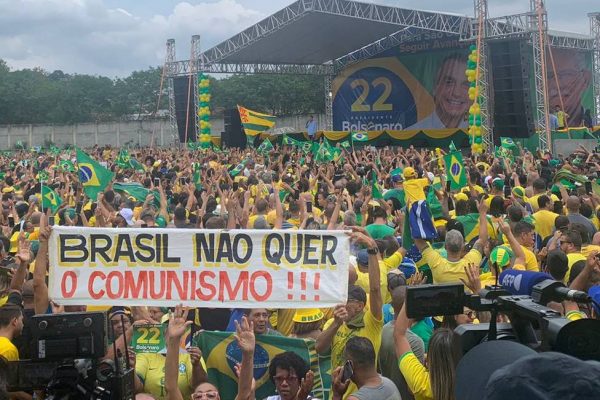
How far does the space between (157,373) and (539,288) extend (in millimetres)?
2875

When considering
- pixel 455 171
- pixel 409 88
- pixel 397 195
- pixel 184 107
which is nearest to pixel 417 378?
pixel 397 195

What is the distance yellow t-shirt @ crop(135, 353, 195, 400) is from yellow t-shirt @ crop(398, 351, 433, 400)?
51.5 inches

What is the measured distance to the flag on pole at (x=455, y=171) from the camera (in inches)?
469

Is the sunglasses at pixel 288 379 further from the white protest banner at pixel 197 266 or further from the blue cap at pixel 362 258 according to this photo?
the blue cap at pixel 362 258

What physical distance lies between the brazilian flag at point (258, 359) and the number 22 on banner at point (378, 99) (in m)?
34.5

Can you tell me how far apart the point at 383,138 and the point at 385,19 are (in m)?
4.96

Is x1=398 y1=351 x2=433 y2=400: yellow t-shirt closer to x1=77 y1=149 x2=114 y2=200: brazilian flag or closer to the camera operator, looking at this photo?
the camera operator

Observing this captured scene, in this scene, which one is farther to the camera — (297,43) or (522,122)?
(297,43)

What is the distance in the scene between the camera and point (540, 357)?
1.25 metres

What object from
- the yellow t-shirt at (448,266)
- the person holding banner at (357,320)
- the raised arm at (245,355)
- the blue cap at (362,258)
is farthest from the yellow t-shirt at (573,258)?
the raised arm at (245,355)

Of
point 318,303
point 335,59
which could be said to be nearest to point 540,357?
point 318,303

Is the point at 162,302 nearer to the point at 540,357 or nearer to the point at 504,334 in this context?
the point at 504,334

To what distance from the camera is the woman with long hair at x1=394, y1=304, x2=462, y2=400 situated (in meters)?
3.25

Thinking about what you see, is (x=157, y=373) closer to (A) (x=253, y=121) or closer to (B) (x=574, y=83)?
(A) (x=253, y=121)
